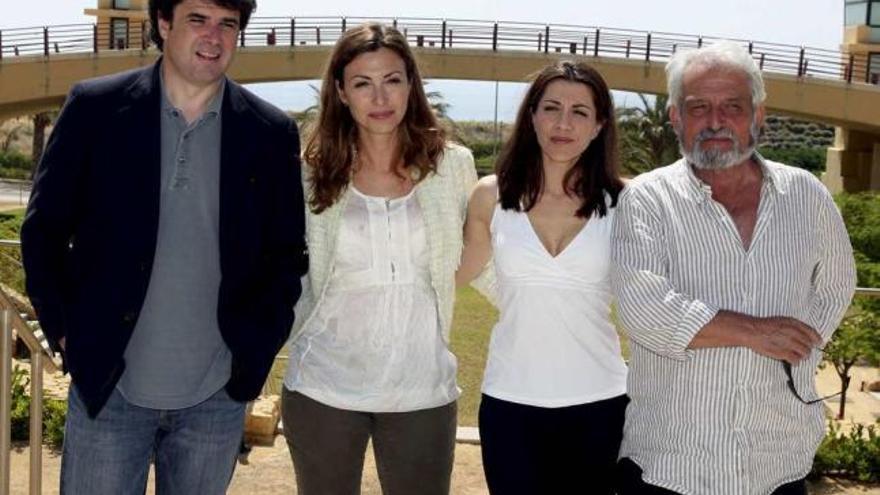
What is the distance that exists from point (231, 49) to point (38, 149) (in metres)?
46.7

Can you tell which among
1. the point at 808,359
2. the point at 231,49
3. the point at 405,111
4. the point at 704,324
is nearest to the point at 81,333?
the point at 231,49

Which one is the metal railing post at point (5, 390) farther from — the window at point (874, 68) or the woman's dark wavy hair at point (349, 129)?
the window at point (874, 68)

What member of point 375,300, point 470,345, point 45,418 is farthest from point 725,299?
point 470,345

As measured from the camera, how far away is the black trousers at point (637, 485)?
3283 mm

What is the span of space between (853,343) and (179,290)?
41.6 feet

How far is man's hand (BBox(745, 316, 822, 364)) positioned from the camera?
3117mm

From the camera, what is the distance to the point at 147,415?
3188mm

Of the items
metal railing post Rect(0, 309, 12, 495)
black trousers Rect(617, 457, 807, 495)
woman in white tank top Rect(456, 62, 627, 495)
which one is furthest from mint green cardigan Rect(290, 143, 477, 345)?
metal railing post Rect(0, 309, 12, 495)

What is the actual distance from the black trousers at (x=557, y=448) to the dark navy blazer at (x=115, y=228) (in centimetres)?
81

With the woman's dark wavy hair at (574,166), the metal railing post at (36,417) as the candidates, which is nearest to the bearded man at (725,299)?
the woman's dark wavy hair at (574,166)

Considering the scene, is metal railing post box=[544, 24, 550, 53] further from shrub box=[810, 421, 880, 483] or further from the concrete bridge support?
shrub box=[810, 421, 880, 483]

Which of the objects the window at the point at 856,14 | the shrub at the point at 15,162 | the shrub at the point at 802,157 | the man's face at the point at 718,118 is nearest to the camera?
the man's face at the point at 718,118

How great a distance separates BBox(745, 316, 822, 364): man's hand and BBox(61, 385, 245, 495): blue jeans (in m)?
1.54

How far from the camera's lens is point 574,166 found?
376cm
